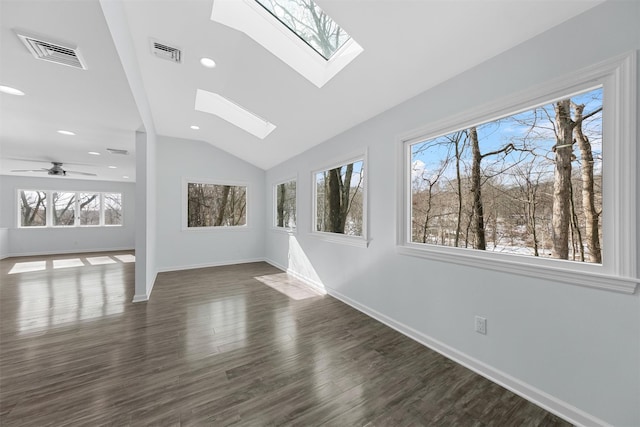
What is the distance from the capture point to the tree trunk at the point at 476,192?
2021 millimetres

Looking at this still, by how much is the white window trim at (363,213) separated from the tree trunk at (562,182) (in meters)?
1.71

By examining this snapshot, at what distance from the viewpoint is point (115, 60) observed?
189 centimetres

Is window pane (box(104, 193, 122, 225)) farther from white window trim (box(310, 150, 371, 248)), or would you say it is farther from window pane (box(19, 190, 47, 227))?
white window trim (box(310, 150, 371, 248))

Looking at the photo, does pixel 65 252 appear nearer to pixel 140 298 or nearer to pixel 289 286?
pixel 140 298

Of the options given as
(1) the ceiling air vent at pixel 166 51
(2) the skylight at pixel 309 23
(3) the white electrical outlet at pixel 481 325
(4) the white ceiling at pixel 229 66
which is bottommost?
(3) the white electrical outlet at pixel 481 325

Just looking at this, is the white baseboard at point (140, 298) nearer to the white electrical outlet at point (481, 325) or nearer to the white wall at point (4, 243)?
the white electrical outlet at point (481, 325)

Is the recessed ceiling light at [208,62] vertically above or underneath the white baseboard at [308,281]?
above

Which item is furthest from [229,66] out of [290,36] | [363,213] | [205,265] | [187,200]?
[205,265]

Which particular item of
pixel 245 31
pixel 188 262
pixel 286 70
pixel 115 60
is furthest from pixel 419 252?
pixel 188 262

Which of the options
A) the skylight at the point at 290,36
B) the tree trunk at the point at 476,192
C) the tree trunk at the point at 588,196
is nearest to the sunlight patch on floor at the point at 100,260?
the skylight at the point at 290,36

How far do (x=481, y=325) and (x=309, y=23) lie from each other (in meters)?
3.21

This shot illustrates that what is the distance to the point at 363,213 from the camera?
10.2 ft

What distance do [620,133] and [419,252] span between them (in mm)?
1502

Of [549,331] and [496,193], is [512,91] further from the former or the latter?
[549,331]
